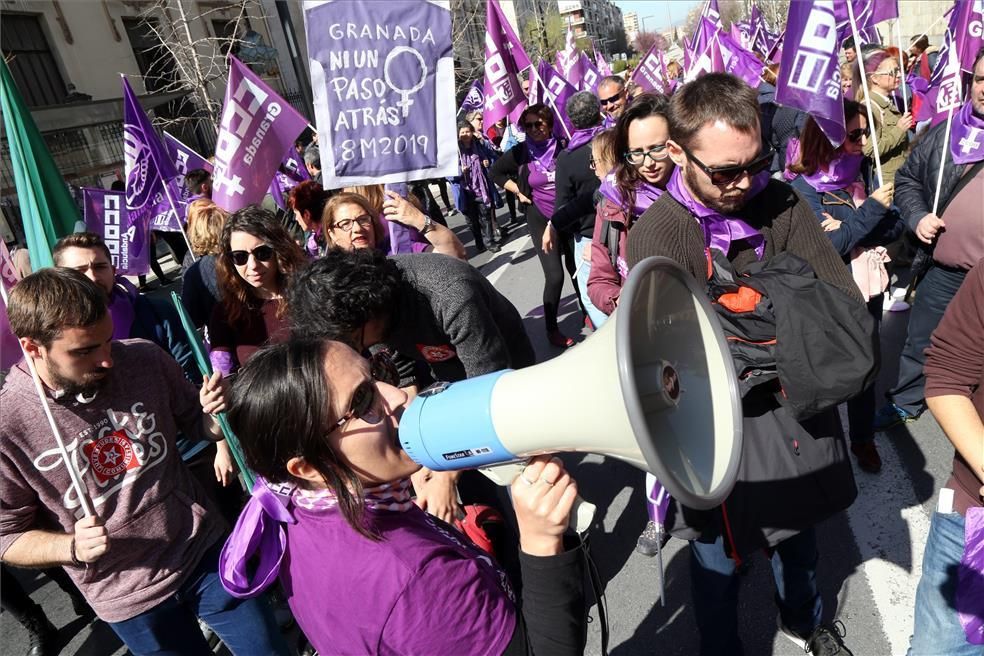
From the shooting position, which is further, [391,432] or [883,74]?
[883,74]

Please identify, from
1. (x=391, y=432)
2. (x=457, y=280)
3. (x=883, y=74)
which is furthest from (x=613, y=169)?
(x=883, y=74)

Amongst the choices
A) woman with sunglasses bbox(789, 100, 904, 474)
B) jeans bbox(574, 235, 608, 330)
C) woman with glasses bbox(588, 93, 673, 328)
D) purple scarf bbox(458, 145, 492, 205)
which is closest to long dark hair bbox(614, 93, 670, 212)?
woman with glasses bbox(588, 93, 673, 328)

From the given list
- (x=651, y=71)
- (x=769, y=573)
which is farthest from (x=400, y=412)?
(x=651, y=71)

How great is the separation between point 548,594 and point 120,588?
1.39 m

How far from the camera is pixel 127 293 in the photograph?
9.09ft

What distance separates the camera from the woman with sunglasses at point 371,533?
1.12m

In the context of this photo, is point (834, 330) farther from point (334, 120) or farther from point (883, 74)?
point (883, 74)

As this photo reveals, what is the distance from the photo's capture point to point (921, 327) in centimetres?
313

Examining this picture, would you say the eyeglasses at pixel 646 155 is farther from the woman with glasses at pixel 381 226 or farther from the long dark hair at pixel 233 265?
the long dark hair at pixel 233 265

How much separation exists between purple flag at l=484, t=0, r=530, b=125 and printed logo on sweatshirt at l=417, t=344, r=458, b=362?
322cm

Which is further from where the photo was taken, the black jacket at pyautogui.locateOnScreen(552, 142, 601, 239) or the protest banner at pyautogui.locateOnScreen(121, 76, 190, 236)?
the black jacket at pyautogui.locateOnScreen(552, 142, 601, 239)

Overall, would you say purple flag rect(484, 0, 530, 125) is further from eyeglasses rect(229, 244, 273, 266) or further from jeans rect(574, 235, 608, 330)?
eyeglasses rect(229, 244, 273, 266)

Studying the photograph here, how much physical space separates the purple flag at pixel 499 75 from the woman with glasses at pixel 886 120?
7.87ft

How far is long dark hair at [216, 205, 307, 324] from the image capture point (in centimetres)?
273
